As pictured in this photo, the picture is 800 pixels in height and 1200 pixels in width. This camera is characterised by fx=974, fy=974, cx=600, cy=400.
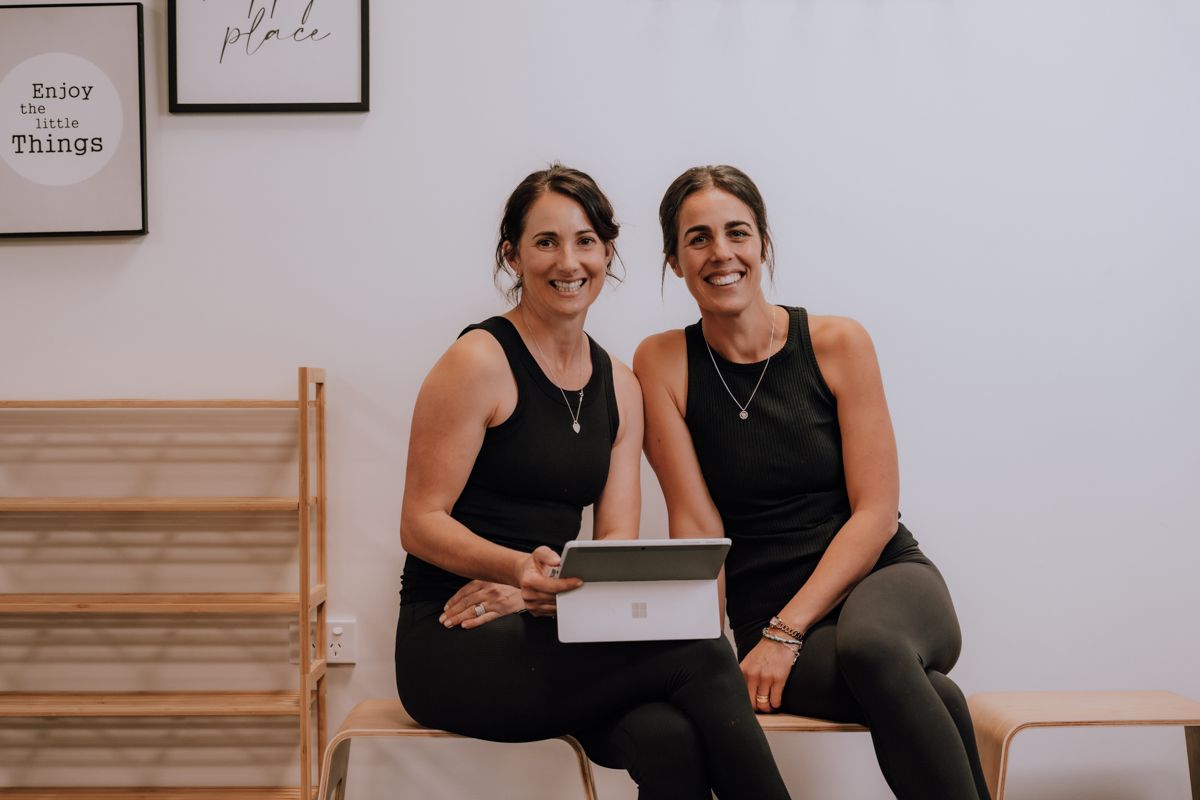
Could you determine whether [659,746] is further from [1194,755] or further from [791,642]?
[1194,755]

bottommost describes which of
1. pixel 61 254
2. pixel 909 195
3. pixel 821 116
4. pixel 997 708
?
pixel 997 708

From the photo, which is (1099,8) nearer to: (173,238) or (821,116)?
(821,116)

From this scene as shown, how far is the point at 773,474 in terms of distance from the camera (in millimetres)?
1675

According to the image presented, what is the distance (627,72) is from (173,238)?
3.46 feet

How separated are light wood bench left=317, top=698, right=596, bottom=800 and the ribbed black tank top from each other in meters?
0.37

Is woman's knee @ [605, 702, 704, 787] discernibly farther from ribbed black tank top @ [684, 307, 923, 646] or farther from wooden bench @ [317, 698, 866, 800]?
ribbed black tank top @ [684, 307, 923, 646]

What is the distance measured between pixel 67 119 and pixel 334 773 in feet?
4.95

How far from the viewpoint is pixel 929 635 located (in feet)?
4.86

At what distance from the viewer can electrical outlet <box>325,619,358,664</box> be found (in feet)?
6.90

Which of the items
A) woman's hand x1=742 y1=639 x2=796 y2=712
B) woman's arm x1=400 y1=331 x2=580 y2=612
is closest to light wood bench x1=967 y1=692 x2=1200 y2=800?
woman's hand x1=742 y1=639 x2=796 y2=712

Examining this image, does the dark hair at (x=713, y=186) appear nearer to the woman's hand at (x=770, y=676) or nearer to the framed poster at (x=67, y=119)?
the woman's hand at (x=770, y=676)

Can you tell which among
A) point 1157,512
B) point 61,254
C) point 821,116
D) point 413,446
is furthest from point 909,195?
point 61,254

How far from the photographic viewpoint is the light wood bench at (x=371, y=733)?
1.50 meters

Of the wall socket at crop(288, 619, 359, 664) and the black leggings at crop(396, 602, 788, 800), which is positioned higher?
the black leggings at crop(396, 602, 788, 800)
